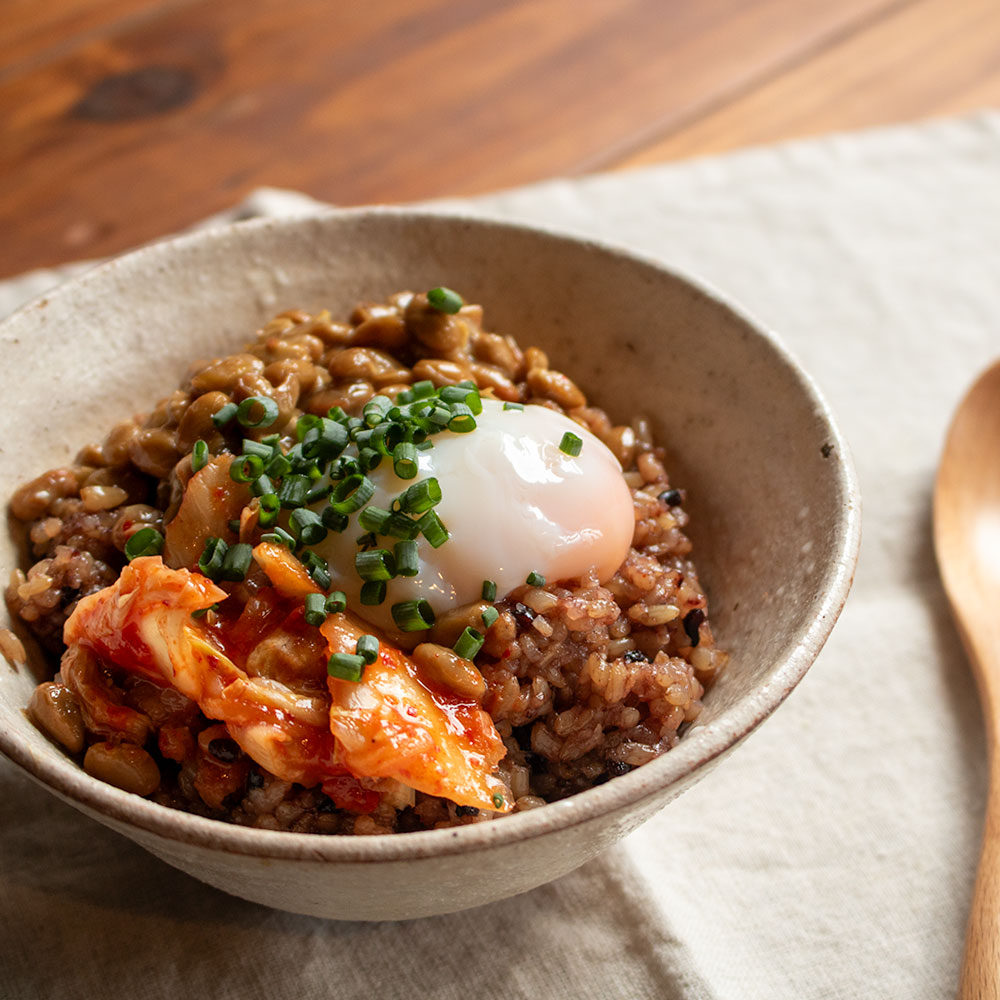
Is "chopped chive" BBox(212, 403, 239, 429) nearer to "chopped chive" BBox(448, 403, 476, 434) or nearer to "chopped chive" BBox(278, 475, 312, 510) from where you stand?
"chopped chive" BBox(278, 475, 312, 510)

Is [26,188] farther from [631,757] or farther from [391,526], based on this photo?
[631,757]

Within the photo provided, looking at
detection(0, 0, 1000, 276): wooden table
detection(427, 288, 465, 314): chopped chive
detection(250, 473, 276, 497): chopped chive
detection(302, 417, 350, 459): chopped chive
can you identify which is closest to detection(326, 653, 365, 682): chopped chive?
detection(250, 473, 276, 497): chopped chive

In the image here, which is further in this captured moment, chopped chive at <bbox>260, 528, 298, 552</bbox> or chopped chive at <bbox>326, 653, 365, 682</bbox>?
chopped chive at <bbox>260, 528, 298, 552</bbox>

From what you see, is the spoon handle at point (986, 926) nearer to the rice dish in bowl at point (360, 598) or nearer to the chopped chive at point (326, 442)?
the rice dish in bowl at point (360, 598)

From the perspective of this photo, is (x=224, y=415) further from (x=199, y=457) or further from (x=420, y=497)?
(x=420, y=497)

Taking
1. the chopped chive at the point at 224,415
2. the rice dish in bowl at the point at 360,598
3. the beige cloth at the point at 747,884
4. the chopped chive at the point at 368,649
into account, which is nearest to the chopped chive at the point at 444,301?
the rice dish in bowl at the point at 360,598

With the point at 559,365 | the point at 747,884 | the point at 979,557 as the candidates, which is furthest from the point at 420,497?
the point at 979,557
